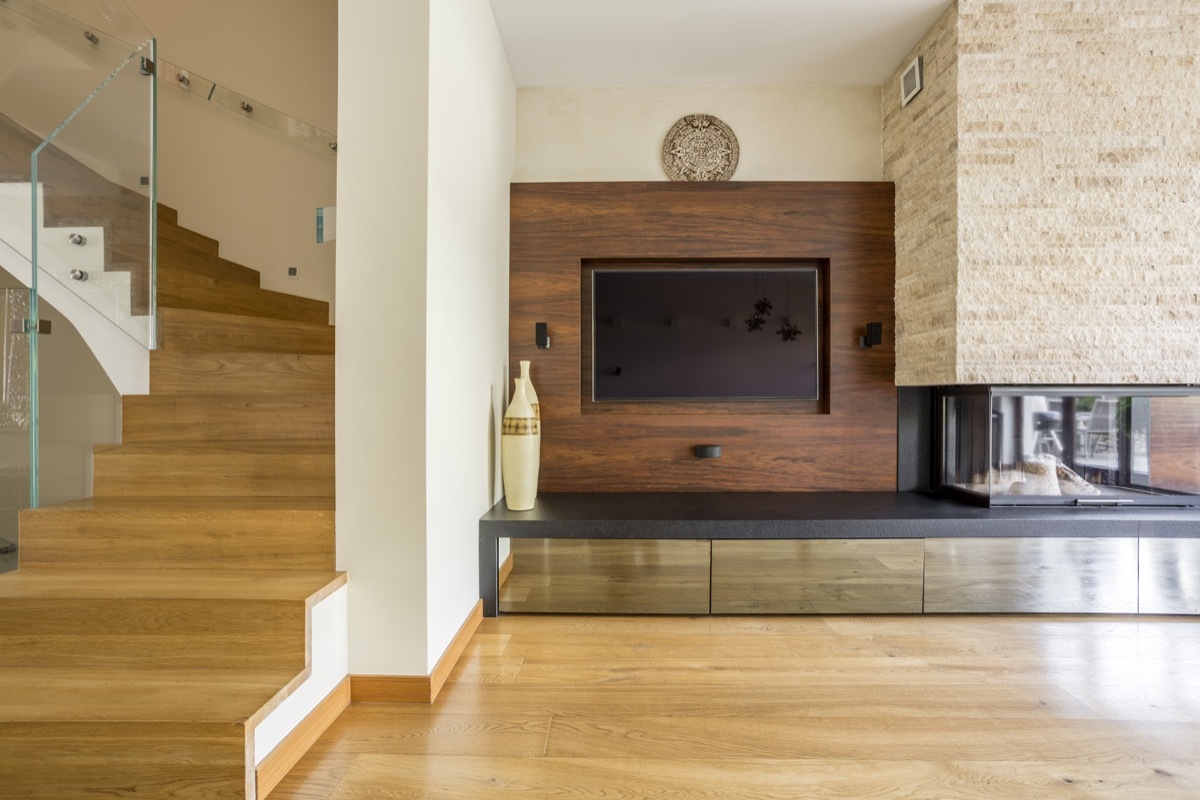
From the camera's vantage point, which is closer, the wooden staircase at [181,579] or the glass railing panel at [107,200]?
the wooden staircase at [181,579]

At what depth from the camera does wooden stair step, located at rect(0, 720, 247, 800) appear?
4.46 ft

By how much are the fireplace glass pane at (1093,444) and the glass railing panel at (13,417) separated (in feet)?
12.0

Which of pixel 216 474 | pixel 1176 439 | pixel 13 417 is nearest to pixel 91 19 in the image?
pixel 13 417

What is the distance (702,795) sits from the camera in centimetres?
149

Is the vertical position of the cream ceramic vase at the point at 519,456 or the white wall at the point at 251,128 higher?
the white wall at the point at 251,128

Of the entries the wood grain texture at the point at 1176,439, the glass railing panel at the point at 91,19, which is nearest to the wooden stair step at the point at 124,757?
the glass railing panel at the point at 91,19

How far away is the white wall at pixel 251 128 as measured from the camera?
3521 mm

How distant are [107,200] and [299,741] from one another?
6.96 feet

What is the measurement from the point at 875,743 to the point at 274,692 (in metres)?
1.52

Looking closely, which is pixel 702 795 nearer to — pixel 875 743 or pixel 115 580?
Answer: pixel 875 743

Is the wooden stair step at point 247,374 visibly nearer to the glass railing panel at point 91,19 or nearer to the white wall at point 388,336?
the white wall at point 388,336

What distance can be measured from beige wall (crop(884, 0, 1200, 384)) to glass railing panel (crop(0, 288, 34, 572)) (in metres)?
3.47

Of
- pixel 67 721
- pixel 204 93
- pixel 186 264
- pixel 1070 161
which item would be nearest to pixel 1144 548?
pixel 1070 161

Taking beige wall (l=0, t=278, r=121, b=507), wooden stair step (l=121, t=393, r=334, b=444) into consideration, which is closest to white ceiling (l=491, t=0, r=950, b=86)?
wooden stair step (l=121, t=393, r=334, b=444)
